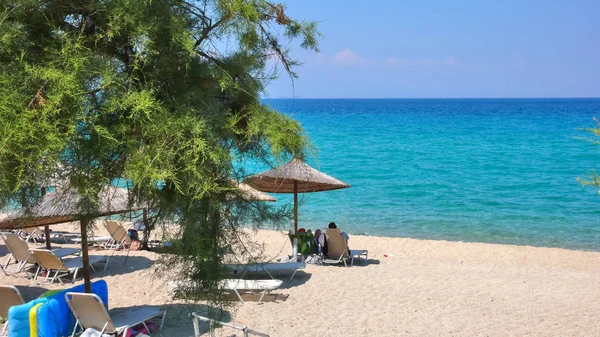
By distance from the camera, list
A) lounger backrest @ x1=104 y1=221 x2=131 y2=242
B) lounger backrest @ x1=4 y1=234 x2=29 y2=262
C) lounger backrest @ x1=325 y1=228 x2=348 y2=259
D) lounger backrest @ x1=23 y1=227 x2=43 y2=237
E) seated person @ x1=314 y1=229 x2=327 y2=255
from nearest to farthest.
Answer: lounger backrest @ x1=4 y1=234 x2=29 y2=262, lounger backrest @ x1=325 y1=228 x2=348 y2=259, seated person @ x1=314 y1=229 x2=327 y2=255, lounger backrest @ x1=104 y1=221 x2=131 y2=242, lounger backrest @ x1=23 y1=227 x2=43 y2=237

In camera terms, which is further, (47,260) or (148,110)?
(47,260)

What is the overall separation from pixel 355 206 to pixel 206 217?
1665 centimetres

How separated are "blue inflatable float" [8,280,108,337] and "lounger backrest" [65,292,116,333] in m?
0.17

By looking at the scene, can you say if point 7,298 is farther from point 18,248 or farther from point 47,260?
point 18,248

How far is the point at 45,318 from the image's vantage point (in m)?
5.75

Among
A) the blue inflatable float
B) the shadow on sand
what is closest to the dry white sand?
the shadow on sand

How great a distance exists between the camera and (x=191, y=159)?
3.12m

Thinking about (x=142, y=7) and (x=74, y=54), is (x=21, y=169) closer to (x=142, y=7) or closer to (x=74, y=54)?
(x=74, y=54)

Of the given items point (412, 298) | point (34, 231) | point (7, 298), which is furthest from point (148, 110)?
point (34, 231)

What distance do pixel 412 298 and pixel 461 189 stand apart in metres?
16.6

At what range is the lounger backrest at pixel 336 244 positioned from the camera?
10.5 m

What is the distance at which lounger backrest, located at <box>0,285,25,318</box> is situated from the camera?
6.70m

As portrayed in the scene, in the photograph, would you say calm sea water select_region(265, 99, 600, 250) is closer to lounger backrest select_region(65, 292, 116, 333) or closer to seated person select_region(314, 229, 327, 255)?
seated person select_region(314, 229, 327, 255)

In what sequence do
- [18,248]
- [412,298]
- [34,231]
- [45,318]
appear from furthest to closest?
[34,231] < [18,248] < [412,298] < [45,318]
